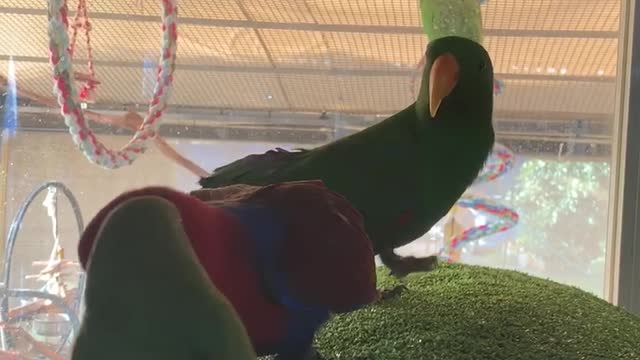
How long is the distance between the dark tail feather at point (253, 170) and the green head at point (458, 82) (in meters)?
0.11

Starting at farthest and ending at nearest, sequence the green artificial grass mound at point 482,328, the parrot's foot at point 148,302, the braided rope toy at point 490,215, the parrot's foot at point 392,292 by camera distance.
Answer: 1. the braided rope toy at point 490,215
2. the parrot's foot at point 392,292
3. the green artificial grass mound at point 482,328
4. the parrot's foot at point 148,302

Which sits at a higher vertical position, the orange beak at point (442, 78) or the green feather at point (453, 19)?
the green feather at point (453, 19)

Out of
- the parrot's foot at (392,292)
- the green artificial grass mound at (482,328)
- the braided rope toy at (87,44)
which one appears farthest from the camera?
the braided rope toy at (87,44)

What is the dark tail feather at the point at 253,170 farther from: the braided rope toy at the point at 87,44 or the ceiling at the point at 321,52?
the ceiling at the point at 321,52

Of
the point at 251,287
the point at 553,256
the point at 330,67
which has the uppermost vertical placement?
the point at 330,67

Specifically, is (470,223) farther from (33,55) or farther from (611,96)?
(33,55)

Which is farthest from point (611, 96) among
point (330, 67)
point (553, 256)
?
point (330, 67)

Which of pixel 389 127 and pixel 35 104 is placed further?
pixel 35 104

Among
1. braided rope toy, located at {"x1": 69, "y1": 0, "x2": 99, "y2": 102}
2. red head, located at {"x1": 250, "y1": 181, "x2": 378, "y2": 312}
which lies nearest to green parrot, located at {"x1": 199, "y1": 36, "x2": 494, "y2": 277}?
red head, located at {"x1": 250, "y1": 181, "x2": 378, "y2": 312}

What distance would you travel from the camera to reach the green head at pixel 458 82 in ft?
1.41

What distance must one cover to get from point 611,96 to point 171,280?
974 mm

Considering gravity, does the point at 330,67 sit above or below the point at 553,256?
above

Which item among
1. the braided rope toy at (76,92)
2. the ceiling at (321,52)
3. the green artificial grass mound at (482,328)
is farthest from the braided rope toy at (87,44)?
the green artificial grass mound at (482,328)

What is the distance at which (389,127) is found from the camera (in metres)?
0.46
